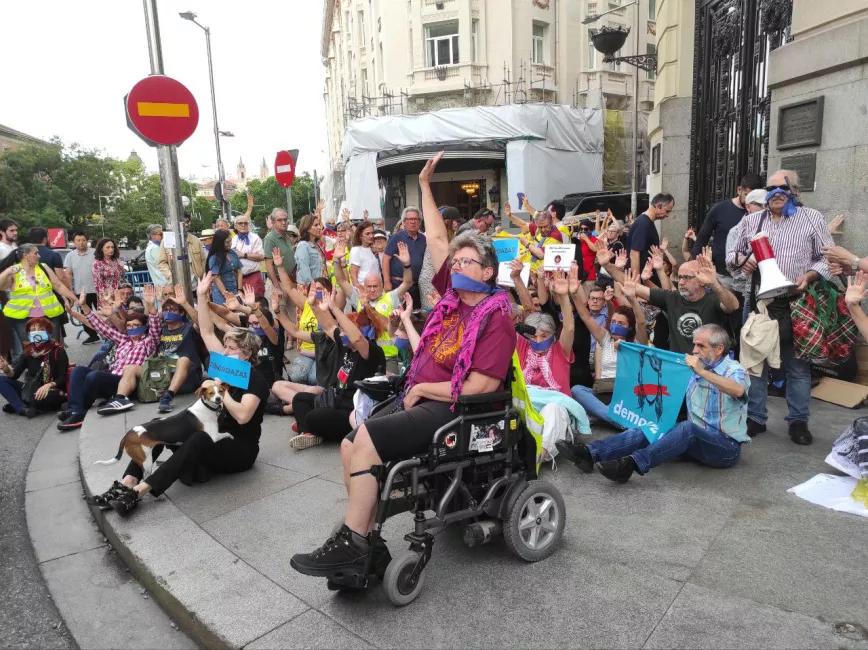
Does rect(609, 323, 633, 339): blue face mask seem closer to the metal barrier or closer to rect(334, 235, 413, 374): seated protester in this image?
rect(334, 235, 413, 374): seated protester

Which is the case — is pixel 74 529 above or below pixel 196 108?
below

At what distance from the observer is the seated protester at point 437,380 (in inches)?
112

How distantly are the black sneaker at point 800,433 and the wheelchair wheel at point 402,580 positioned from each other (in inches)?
133

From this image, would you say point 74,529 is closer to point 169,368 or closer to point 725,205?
point 169,368

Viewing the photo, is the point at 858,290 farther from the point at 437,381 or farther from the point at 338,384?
the point at 338,384

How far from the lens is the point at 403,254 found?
7.04 metres

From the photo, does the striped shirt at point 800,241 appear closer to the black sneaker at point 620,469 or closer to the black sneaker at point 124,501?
the black sneaker at point 620,469

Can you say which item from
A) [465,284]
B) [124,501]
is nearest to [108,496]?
[124,501]

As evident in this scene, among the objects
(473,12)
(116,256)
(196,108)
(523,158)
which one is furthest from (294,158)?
(473,12)

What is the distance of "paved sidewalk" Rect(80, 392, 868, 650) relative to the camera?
8.79 feet

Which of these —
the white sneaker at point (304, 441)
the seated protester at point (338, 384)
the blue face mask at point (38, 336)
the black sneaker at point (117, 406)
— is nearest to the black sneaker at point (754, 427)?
the seated protester at point (338, 384)

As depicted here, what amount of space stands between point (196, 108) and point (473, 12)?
2461 cm

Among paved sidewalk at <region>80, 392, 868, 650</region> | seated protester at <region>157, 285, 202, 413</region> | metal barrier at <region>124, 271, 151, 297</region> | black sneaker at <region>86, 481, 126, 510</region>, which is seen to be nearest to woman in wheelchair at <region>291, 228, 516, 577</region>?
paved sidewalk at <region>80, 392, 868, 650</region>

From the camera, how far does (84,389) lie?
257 inches
